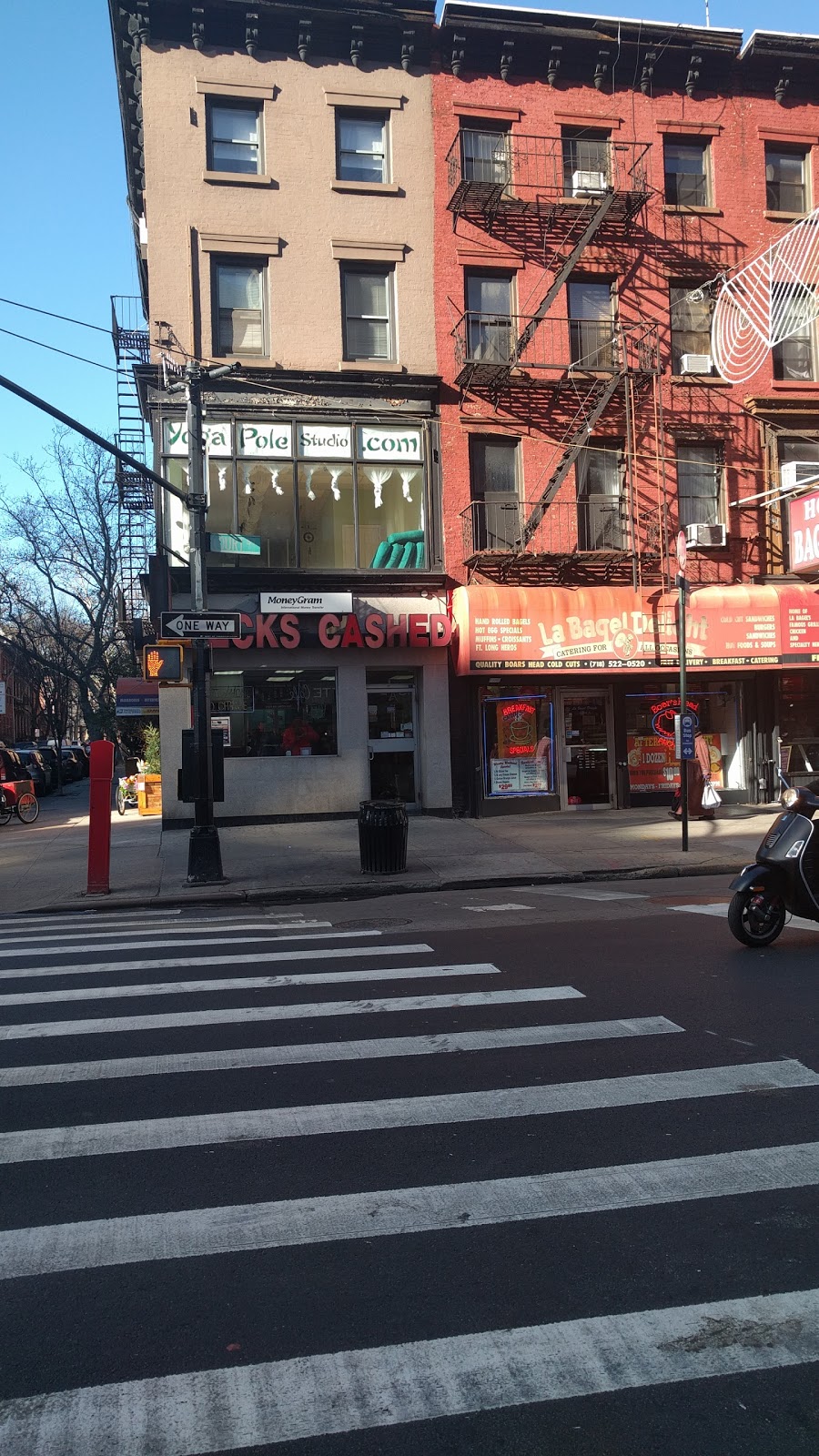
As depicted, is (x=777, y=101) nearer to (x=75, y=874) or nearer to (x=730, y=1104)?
(x=75, y=874)

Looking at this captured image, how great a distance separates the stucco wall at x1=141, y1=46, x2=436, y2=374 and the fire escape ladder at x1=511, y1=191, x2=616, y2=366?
179cm

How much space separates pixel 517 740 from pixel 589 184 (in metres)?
10.8

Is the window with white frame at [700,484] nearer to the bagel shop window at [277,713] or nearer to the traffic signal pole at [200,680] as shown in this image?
the bagel shop window at [277,713]

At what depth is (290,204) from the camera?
1942 cm

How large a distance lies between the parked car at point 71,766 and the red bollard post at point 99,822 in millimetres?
39030

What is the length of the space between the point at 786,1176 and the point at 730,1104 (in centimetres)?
77

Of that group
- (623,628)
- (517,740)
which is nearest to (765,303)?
(623,628)

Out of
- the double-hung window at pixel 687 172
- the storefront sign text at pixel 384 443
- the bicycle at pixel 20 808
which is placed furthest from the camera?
the bicycle at pixel 20 808

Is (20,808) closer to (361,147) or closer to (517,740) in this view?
(517,740)

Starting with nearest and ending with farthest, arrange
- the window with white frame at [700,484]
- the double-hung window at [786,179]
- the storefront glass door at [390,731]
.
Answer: the storefront glass door at [390,731] < the window with white frame at [700,484] < the double-hung window at [786,179]

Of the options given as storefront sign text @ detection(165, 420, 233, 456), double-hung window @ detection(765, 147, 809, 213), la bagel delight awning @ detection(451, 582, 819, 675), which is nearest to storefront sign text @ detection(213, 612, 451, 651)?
la bagel delight awning @ detection(451, 582, 819, 675)

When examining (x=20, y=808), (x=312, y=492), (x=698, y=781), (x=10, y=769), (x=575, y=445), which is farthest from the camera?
(x=10, y=769)

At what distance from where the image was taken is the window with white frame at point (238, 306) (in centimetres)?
1930

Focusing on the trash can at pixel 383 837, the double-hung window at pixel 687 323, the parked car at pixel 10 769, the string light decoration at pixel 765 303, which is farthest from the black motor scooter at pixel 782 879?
the parked car at pixel 10 769
